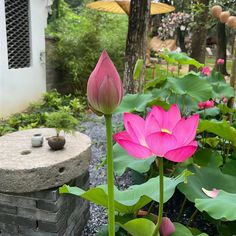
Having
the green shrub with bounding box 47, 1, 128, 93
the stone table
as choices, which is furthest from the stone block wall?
the green shrub with bounding box 47, 1, 128, 93

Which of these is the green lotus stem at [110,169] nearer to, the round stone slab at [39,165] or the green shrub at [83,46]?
the round stone slab at [39,165]

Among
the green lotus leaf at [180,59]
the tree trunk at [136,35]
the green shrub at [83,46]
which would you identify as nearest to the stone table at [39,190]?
the green lotus leaf at [180,59]

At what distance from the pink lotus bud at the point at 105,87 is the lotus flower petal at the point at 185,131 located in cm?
13

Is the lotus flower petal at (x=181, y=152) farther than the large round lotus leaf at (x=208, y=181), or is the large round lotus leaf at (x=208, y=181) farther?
the large round lotus leaf at (x=208, y=181)

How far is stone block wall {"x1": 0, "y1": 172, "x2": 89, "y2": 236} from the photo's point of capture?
1474 millimetres

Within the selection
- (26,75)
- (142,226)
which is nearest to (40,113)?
(26,75)

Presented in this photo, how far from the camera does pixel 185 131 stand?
569 mm

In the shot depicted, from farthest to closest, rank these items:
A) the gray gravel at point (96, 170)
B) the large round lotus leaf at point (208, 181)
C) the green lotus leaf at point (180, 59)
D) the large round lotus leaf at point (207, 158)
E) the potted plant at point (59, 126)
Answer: the green lotus leaf at point (180, 59) → the gray gravel at point (96, 170) → the potted plant at point (59, 126) → the large round lotus leaf at point (207, 158) → the large round lotus leaf at point (208, 181)

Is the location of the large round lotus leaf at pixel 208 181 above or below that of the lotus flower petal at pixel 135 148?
below

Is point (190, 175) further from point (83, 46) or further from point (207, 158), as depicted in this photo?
point (83, 46)

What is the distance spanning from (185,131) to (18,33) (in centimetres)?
461

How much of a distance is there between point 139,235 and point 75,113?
4231 millimetres

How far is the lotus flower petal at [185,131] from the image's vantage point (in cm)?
56

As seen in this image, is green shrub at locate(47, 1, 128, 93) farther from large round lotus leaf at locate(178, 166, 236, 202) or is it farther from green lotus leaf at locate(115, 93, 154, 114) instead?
large round lotus leaf at locate(178, 166, 236, 202)
